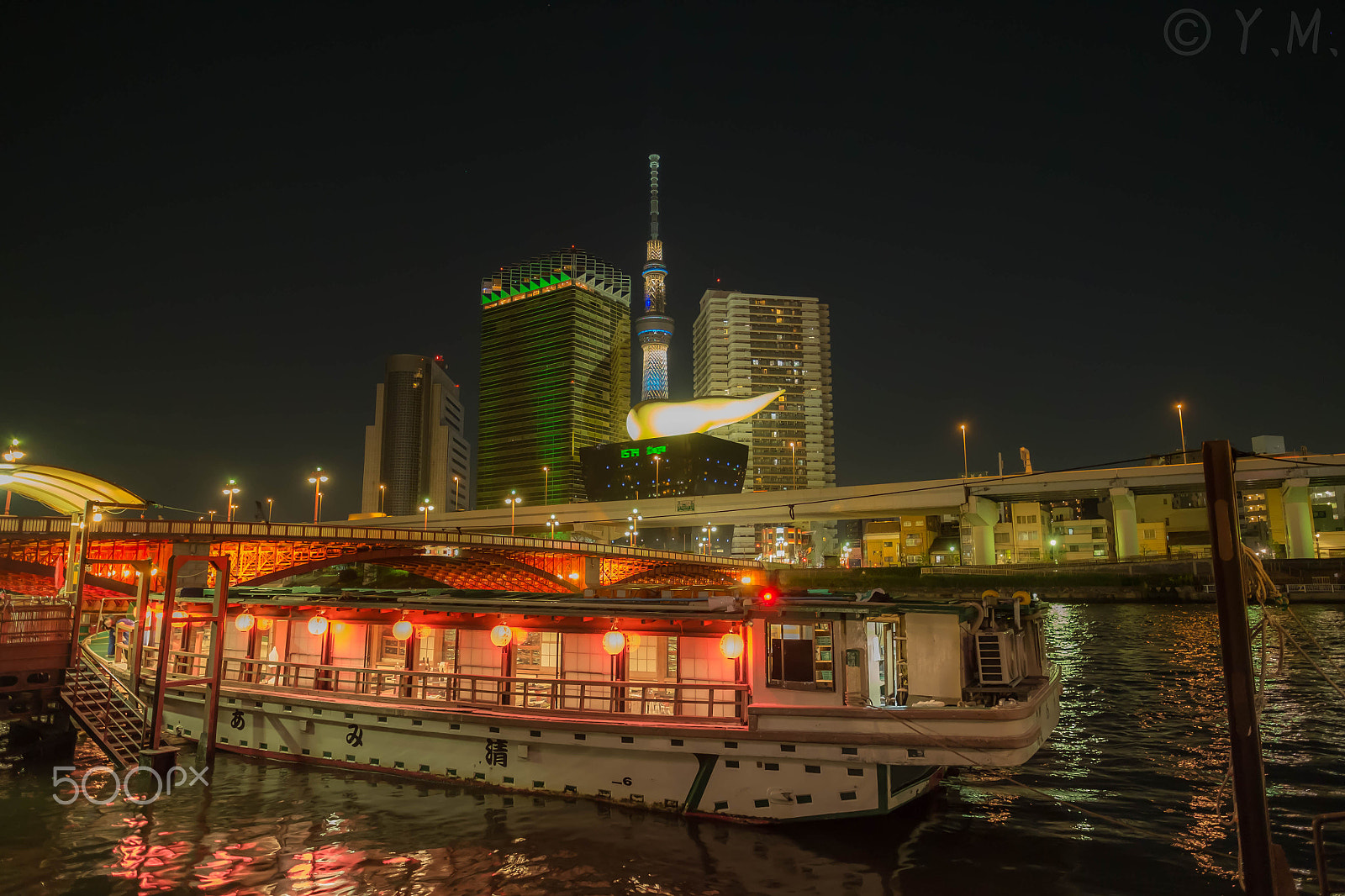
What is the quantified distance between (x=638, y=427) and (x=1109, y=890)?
164176 millimetres

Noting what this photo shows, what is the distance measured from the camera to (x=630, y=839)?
47.5 ft

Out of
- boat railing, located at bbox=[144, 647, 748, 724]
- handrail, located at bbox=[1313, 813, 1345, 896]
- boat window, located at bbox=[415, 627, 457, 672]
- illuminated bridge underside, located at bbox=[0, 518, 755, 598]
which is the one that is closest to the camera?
→ handrail, located at bbox=[1313, 813, 1345, 896]

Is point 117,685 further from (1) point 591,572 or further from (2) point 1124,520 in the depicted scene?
(2) point 1124,520

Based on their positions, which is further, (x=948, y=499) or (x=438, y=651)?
(x=948, y=499)

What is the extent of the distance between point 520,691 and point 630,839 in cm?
449

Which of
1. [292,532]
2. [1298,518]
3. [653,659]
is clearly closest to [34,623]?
[653,659]

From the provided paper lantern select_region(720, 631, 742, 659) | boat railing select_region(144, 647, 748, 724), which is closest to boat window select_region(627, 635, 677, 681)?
boat railing select_region(144, 647, 748, 724)

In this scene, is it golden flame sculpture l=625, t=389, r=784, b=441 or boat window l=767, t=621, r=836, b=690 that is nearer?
boat window l=767, t=621, r=836, b=690

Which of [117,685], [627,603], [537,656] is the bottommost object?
[117,685]

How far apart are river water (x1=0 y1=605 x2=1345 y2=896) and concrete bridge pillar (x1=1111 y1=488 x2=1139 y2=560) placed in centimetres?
7583

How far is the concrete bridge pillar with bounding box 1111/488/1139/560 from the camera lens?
88750 mm

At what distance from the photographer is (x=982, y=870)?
525 inches

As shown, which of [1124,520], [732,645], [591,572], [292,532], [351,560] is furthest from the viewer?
[1124,520]

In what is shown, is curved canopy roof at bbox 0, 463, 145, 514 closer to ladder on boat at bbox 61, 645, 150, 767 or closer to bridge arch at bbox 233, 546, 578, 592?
ladder on boat at bbox 61, 645, 150, 767
